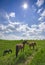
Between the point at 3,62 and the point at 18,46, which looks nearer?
the point at 3,62

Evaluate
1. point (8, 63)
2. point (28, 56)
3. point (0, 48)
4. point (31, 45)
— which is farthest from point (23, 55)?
point (0, 48)

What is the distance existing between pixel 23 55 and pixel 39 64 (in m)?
1.37

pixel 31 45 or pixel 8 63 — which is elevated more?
pixel 31 45

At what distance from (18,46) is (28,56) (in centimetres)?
119

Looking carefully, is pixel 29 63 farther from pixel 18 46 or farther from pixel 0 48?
pixel 0 48

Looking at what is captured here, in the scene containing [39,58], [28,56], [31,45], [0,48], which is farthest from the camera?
[0,48]

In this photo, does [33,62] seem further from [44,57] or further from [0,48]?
[0,48]

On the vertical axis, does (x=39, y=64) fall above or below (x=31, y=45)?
below

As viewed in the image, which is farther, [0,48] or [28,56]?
[0,48]

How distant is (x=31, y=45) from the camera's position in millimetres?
13508

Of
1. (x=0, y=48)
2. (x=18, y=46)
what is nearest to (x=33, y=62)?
(x=18, y=46)

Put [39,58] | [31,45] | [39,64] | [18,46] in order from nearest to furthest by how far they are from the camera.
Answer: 1. [39,64]
2. [39,58]
3. [18,46]
4. [31,45]

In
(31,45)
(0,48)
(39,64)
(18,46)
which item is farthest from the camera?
(0,48)

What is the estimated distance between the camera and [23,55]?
31.7ft
